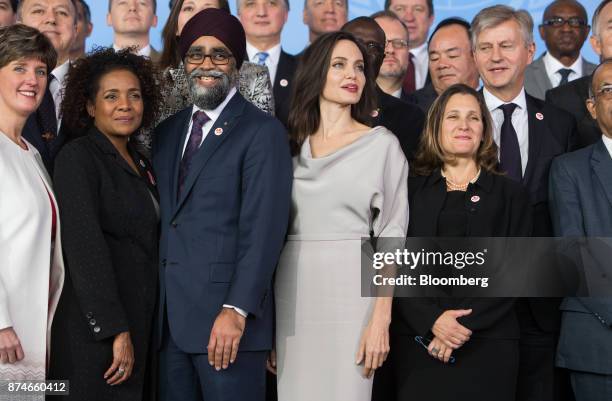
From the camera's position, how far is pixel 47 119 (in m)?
4.55

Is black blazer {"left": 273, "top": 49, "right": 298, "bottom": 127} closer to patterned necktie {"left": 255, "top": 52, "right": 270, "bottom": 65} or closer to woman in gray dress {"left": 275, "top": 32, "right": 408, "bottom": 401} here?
patterned necktie {"left": 255, "top": 52, "right": 270, "bottom": 65}

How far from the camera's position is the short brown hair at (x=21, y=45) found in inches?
156

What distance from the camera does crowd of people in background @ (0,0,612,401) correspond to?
3.86 metres

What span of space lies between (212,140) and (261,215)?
0.39 metres

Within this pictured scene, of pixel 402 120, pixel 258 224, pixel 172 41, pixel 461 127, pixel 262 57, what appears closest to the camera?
pixel 258 224

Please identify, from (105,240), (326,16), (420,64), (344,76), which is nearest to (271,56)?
(326,16)

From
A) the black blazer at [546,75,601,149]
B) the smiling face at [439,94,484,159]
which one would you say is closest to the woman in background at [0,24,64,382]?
the smiling face at [439,94,484,159]

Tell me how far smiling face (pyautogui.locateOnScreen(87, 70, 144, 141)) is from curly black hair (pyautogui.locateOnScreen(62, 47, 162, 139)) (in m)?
0.03

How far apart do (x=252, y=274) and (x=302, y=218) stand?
37 centimetres

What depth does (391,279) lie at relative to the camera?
4027mm

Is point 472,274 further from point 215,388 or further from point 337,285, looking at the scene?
point 215,388

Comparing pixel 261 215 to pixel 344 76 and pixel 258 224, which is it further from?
pixel 344 76

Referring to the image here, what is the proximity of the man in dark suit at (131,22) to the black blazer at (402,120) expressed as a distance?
5.66 ft

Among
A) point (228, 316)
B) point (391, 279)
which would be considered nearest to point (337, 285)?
point (391, 279)
